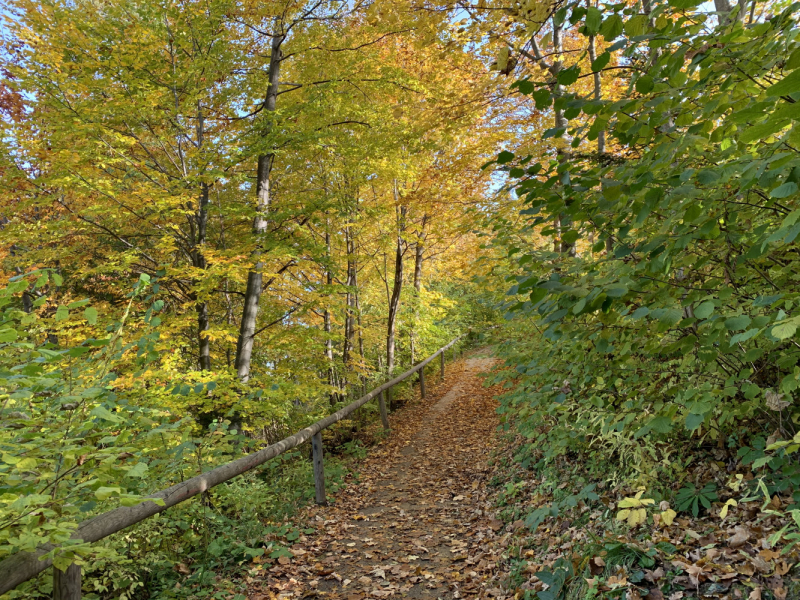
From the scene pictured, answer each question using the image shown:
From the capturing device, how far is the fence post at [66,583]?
2.51 m

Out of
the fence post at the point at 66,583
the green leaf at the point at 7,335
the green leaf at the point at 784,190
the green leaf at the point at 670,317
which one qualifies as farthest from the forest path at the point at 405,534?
the green leaf at the point at 784,190

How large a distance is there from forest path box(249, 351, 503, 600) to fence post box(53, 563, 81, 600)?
1661mm

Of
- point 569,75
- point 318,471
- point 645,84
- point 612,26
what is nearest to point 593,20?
point 612,26

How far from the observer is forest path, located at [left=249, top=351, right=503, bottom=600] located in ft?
12.9

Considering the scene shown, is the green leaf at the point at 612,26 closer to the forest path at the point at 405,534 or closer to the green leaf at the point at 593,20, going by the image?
the green leaf at the point at 593,20

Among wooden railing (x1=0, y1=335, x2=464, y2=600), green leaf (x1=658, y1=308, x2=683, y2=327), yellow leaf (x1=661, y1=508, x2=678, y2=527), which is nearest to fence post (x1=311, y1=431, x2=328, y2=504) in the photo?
wooden railing (x1=0, y1=335, x2=464, y2=600)

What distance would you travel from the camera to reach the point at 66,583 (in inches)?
99.3

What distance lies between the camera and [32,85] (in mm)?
7031

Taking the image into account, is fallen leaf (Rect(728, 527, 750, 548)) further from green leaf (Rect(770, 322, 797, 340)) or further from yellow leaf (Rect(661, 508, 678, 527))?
green leaf (Rect(770, 322, 797, 340))

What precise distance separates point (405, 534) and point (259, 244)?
5.86 meters

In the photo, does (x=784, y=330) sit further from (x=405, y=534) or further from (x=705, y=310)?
(x=405, y=534)

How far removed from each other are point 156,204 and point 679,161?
25.6ft

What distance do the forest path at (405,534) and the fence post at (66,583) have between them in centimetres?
166

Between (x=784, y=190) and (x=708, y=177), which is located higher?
(x=708, y=177)
